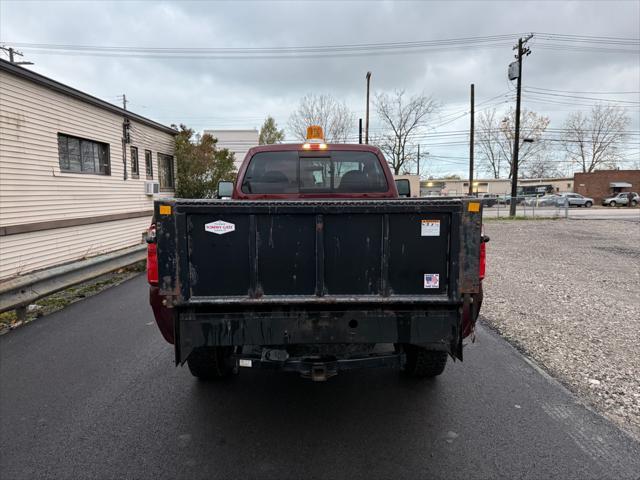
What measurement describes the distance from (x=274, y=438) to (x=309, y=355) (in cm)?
64

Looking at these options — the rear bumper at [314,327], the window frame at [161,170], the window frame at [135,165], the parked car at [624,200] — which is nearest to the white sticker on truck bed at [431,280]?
the rear bumper at [314,327]

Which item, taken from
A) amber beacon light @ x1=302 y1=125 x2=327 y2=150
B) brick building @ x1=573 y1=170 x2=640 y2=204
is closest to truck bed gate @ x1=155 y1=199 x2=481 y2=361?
amber beacon light @ x1=302 y1=125 x2=327 y2=150

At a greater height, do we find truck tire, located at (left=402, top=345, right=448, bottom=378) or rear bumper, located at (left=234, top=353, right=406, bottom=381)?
rear bumper, located at (left=234, top=353, right=406, bottom=381)

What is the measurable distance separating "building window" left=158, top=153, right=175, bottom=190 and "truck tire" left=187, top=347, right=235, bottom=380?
13.4m

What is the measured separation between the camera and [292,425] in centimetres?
291

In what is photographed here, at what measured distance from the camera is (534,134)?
194 feet

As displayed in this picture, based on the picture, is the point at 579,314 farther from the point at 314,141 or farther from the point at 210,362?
the point at 210,362

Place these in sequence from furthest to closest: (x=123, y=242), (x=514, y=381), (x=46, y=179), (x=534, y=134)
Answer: (x=534, y=134)
(x=123, y=242)
(x=46, y=179)
(x=514, y=381)

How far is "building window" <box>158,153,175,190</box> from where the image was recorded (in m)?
15.5

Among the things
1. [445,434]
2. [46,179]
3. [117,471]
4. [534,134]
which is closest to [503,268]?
[445,434]

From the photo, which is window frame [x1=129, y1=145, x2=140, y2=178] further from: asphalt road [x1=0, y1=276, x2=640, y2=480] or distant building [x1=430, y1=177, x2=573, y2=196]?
distant building [x1=430, y1=177, x2=573, y2=196]

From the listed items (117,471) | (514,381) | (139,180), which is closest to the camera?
(117,471)

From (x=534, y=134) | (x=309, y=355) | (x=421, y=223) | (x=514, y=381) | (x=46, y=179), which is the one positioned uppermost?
(x=534, y=134)

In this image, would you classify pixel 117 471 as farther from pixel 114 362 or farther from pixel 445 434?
pixel 445 434
